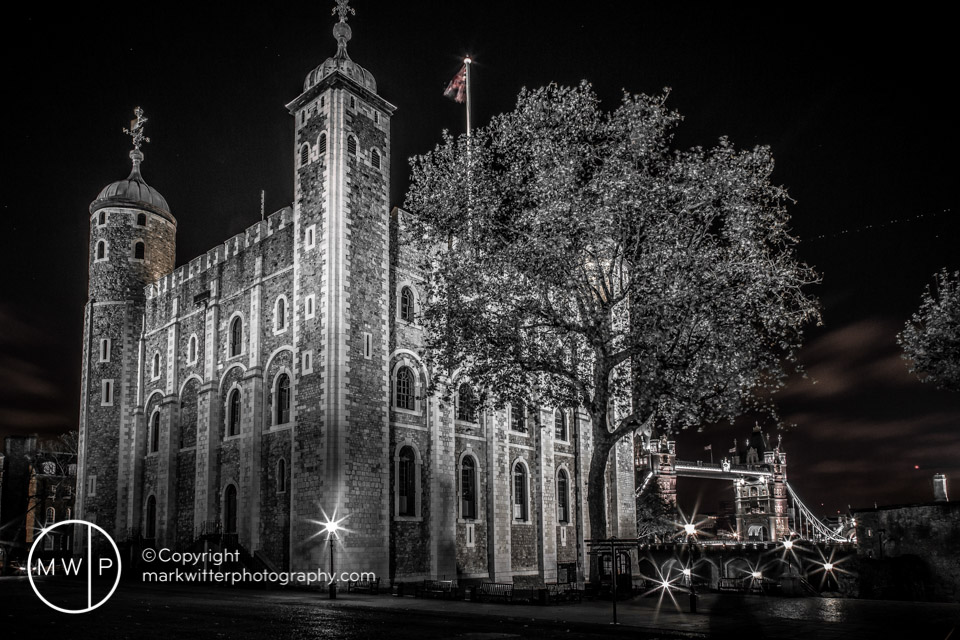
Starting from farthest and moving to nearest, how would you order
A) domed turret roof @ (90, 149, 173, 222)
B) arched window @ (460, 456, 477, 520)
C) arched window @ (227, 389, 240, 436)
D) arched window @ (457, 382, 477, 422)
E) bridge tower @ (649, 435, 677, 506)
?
bridge tower @ (649, 435, 677, 506) → domed turret roof @ (90, 149, 173, 222) → arched window @ (227, 389, 240, 436) → arched window @ (457, 382, 477, 422) → arched window @ (460, 456, 477, 520)

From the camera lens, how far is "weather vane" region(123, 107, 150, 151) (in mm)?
47781

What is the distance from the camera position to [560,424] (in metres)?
41.2

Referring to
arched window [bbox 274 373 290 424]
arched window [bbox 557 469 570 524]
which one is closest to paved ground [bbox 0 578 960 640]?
arched window [bbox 274 373 290 424]

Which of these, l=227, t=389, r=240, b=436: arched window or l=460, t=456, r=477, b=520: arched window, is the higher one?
l=227, t=389, r=240, b=436: arched window

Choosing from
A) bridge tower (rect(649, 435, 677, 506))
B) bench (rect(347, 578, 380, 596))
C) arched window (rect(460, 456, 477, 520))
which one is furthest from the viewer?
bridge tower (rect(649, 435, 677, 506))

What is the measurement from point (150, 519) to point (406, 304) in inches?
692

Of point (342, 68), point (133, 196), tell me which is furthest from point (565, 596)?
point (133, 196)

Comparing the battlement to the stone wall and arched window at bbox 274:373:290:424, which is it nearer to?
arched window at bbox 274:373:290:424

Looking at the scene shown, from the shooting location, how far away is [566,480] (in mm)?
40594

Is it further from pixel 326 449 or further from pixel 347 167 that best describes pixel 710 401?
pixel 347 167

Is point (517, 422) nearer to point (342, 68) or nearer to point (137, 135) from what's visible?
point (342, 68)

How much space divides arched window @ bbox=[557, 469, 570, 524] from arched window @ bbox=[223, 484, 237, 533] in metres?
15.3

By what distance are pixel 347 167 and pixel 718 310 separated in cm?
1683

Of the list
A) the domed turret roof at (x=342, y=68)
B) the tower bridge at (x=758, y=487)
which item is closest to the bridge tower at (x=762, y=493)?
the tower bridge at (x=758, y=487)
